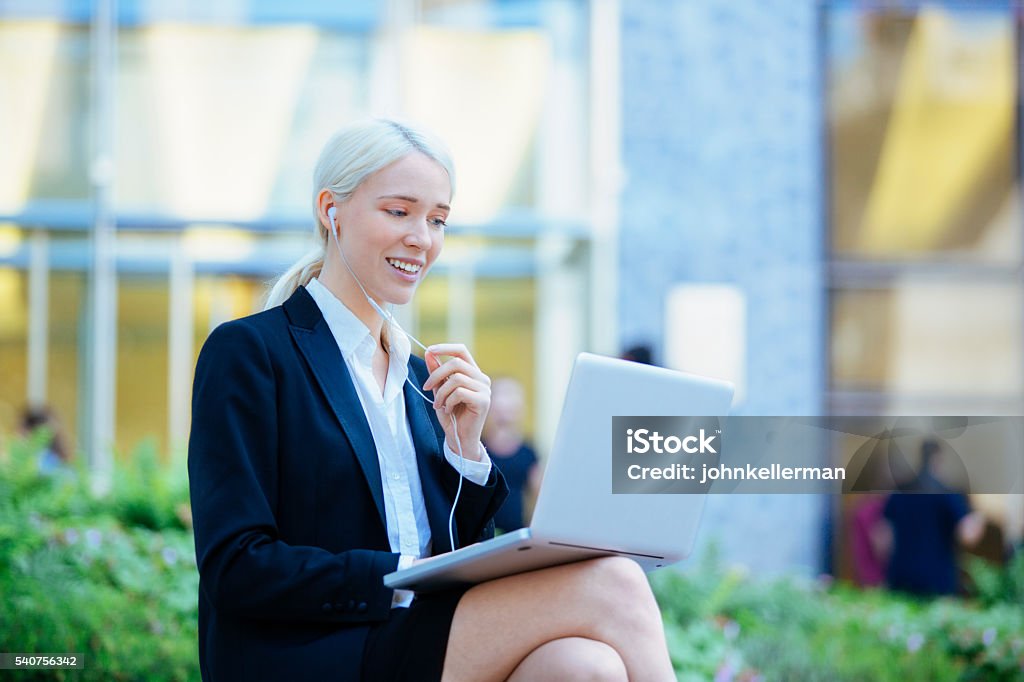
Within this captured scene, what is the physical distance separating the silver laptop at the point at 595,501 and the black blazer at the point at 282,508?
14 cm

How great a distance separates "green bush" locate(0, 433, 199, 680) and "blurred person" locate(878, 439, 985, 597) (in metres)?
4.30

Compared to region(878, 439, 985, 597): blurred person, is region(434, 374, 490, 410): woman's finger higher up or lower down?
higher up

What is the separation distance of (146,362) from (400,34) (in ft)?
9.98

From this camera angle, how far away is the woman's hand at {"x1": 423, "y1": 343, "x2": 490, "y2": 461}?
2271mm

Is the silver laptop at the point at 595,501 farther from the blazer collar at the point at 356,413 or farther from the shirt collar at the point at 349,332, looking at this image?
the shirt collar at the point at 349,332

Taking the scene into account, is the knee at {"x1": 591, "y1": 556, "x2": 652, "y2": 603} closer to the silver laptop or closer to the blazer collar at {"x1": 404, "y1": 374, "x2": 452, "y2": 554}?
the silver laptop

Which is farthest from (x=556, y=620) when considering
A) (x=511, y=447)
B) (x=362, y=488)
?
(x=511, y=447)

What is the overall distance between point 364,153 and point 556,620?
37.5 inches

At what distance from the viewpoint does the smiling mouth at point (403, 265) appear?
2348mm

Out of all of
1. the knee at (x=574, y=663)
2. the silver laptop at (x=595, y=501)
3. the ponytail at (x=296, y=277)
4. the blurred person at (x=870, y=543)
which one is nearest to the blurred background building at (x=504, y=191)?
the blurred person at (x=870, y=543)

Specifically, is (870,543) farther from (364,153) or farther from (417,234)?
(364,153)

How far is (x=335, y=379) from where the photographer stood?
2.26 meters

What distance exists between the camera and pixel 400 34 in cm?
888

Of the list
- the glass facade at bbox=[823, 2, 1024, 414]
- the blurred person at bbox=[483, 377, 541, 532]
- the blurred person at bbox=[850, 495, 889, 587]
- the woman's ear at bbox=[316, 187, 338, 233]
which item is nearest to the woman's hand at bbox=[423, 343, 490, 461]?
the woman's ear at bbox=[316, 187, 338, 233]
